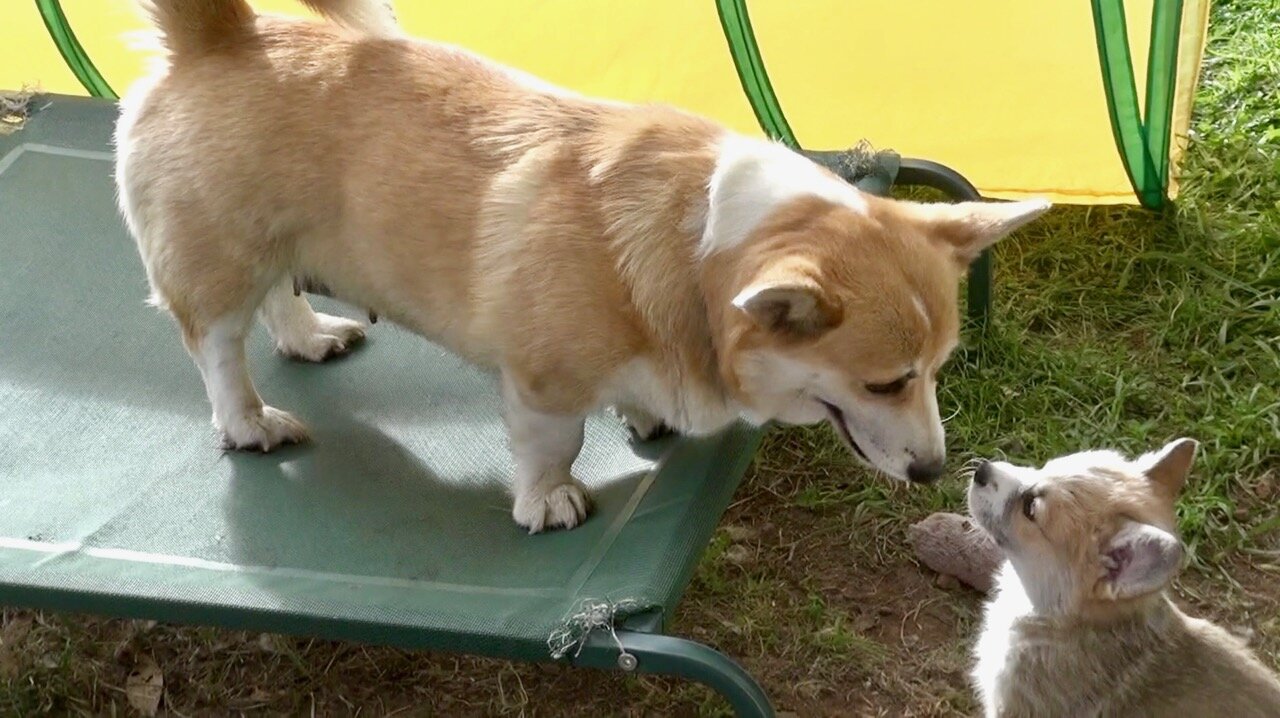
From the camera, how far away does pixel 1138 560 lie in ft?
7.34

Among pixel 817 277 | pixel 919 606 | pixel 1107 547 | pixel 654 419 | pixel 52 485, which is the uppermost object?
pixel 817 277

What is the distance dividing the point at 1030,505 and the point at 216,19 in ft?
5.99

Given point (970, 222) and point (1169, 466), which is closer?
point (1169, 466)

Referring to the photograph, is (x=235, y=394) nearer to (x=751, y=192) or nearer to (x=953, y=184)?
(x=751, y=192)

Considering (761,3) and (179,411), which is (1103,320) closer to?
(761,3)

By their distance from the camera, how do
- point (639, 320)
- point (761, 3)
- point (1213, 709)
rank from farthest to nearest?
point (761, 3)
point (639, 320)
point (1213, 709)

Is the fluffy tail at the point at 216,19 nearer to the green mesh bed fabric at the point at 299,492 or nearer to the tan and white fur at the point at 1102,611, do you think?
the green mesh bed fabric at the point at 299,492

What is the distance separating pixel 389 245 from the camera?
2801 mm

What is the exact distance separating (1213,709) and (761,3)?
2.29m

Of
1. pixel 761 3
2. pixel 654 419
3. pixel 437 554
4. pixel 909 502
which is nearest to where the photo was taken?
pixel 437 554

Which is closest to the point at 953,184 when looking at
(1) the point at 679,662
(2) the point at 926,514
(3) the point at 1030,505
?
(2) the point at 926,514

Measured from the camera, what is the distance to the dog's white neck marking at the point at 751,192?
2504mm

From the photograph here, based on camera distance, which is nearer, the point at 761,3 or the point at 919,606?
the point at 919,606

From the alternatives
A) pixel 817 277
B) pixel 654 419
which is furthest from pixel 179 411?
pixel 817 277
